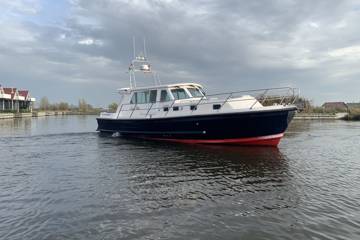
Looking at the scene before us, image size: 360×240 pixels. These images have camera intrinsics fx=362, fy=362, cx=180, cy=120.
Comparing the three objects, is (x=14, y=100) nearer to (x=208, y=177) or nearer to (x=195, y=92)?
(x=195, y=92)

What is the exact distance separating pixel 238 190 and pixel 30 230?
544 cm

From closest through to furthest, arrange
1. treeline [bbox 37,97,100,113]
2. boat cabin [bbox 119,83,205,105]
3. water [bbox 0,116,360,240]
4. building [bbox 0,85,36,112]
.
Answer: water [bbox 0,116,360,240] → boat cabin [bbox 119,83,205,105] → building [bbox 0,85,36,112] → treeline [bbox 37,97,100,113]

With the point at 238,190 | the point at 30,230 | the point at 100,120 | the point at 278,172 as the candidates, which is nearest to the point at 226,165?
the point at 278,172

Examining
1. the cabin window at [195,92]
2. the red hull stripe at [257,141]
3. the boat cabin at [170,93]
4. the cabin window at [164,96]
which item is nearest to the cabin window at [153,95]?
the boat cabin at [170,93]

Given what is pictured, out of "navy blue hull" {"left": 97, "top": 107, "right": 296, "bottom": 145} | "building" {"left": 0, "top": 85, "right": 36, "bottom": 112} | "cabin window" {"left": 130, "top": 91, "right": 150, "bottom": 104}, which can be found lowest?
"navy blue hull" {"left": 97, "top": 107, "right": 296, "bottom": 145}

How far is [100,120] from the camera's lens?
2859 cm

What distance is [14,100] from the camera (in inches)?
3396

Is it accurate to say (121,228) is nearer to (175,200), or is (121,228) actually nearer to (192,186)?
(175,200)

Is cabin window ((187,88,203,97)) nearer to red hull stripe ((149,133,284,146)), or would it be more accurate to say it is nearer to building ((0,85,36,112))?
red hull stripe ((149,133,284,146))

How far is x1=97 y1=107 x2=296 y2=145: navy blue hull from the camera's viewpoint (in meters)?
18.7

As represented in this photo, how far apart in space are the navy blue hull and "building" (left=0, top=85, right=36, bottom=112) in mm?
61797

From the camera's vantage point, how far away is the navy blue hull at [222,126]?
18688mm

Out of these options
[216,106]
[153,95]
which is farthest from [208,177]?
[153,95]

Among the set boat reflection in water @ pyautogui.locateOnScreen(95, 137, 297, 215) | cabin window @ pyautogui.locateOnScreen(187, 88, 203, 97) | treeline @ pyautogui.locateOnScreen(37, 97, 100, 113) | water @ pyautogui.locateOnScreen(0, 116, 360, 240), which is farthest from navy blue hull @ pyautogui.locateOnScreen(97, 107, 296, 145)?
treeline @ pyautogui.locateOnScreen(37, 97, 100, 113)
